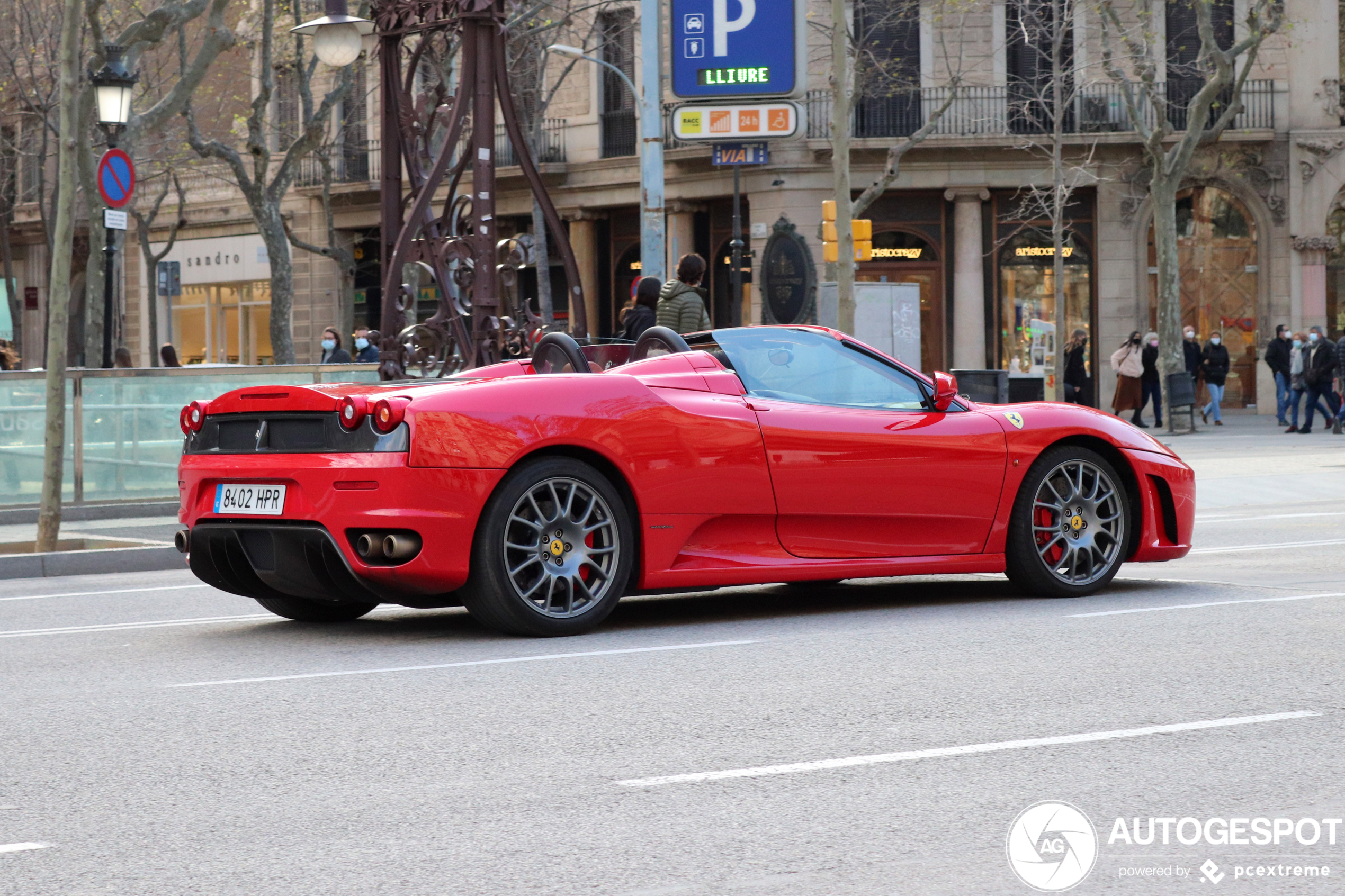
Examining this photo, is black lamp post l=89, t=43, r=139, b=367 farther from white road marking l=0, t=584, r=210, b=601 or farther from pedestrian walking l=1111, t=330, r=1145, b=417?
pedestrian walking l=1111, t=330, r=1145, b=417

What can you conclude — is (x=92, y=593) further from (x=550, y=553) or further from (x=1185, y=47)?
(x=1185, y=47)

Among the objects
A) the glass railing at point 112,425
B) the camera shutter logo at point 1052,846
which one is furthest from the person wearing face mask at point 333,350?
the camera shutter logo at point 1052,846

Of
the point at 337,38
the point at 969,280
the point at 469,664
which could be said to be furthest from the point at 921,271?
the point at 469,664

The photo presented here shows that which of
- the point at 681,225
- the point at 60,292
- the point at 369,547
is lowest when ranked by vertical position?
the point at 369,547

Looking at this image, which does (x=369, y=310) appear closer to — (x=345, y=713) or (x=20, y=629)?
(x=20, y=629)

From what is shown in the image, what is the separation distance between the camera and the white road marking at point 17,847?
4148 millimetres

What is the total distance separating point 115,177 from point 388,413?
10096mm

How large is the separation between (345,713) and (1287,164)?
1297 inches

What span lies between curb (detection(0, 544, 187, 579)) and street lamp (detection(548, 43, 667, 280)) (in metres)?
7.18

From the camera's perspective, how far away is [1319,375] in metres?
27.6

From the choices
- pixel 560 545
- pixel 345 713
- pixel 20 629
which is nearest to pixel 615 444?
pixel 560 545

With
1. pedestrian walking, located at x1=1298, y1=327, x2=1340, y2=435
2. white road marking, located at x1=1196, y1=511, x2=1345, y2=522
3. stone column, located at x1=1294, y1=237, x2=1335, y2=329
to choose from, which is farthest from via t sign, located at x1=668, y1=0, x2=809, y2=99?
stone column, located at x1=1294, y1=237, x2=1335, y2=329

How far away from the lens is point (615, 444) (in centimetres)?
740

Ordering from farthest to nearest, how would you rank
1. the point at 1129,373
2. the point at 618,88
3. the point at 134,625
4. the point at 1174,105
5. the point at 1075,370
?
the point at 618,88 < the point at 1174,105 < the point at 1075,370 < the point at 1129,373 < the point at 134,625
